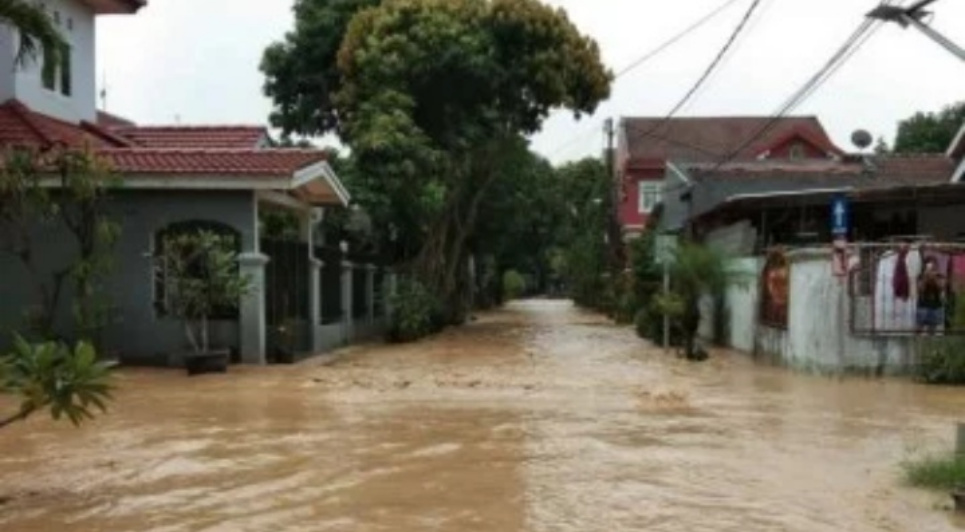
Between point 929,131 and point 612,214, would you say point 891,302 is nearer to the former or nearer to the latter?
point 612,214

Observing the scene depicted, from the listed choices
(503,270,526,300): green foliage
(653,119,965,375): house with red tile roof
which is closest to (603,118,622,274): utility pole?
(653,119,965,375): house with red tile roof

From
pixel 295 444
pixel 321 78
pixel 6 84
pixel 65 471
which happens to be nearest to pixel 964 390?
pixel 295 444

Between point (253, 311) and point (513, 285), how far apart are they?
63.1 m

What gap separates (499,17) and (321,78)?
A: 591 cm

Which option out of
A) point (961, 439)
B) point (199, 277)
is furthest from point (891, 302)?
point (199, 277)

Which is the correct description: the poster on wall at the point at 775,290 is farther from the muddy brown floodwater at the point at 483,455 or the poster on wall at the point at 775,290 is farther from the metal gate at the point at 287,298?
the metal gate at the point at 287,298

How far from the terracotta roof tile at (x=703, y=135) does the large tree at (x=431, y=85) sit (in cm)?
2698

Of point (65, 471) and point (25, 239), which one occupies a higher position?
point (25, 239)

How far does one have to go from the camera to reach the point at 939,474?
937cm

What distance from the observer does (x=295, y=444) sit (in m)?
11.9

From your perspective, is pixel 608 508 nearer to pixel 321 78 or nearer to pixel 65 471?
pixel 65 471

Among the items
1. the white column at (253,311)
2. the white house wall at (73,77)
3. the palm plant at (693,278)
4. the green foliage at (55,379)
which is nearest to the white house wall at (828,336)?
the palm plant at (693,278)

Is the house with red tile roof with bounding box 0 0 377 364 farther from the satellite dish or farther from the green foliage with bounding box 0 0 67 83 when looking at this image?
the satellite dish

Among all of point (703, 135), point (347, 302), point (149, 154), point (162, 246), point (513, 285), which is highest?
point (703, 135)
